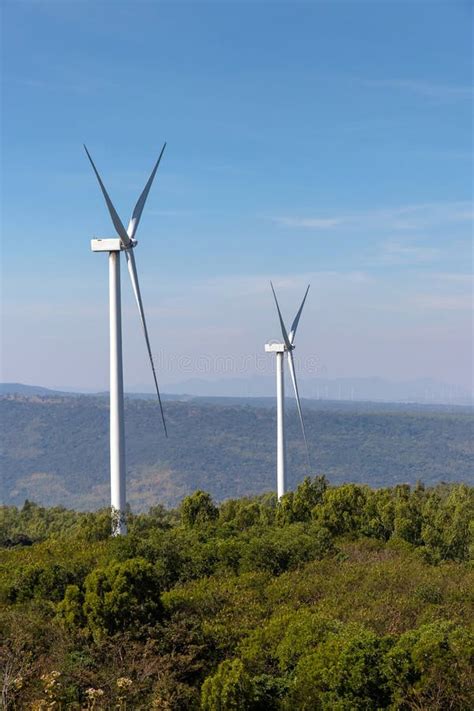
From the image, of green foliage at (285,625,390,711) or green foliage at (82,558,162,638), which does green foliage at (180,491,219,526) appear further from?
green foliage at (285,625,390,711)

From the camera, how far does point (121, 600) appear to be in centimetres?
3122

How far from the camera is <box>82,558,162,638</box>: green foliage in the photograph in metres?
31.1

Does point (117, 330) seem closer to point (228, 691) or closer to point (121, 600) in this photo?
point (121, 600)

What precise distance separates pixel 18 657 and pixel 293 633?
26.1 feet

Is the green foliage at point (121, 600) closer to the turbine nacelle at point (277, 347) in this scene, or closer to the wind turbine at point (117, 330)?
the wind turbine at point (117, 330)

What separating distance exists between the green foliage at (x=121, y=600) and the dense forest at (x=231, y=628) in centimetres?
4

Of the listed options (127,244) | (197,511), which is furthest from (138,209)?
(197,511)

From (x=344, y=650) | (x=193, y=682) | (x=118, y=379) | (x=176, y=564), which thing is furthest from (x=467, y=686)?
(x=118, y=379)

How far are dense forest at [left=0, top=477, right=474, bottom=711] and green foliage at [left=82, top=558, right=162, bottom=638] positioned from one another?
0.14 ft

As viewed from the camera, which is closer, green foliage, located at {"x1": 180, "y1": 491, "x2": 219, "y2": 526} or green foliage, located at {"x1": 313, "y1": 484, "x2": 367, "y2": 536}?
green foliage, located at {"x1": 313, "y1": 484, "x2": 367, "y2": 536}

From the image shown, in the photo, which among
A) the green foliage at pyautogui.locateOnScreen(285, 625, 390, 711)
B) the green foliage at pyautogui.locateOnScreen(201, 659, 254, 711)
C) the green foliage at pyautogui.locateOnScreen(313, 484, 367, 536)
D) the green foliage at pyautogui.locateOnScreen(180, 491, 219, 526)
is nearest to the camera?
the green foliage at pyautogui.locateOnScreen(201, 659, 254, 711)

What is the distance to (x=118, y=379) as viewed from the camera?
4784 centimetres

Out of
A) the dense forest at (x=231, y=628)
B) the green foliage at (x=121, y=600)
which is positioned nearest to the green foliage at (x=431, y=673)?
the dense forest at (x=231, y=628)

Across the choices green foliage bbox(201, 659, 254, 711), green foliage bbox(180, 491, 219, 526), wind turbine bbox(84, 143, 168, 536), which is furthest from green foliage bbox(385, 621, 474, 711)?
green foliage bbox(180, 491, 219, 526)
